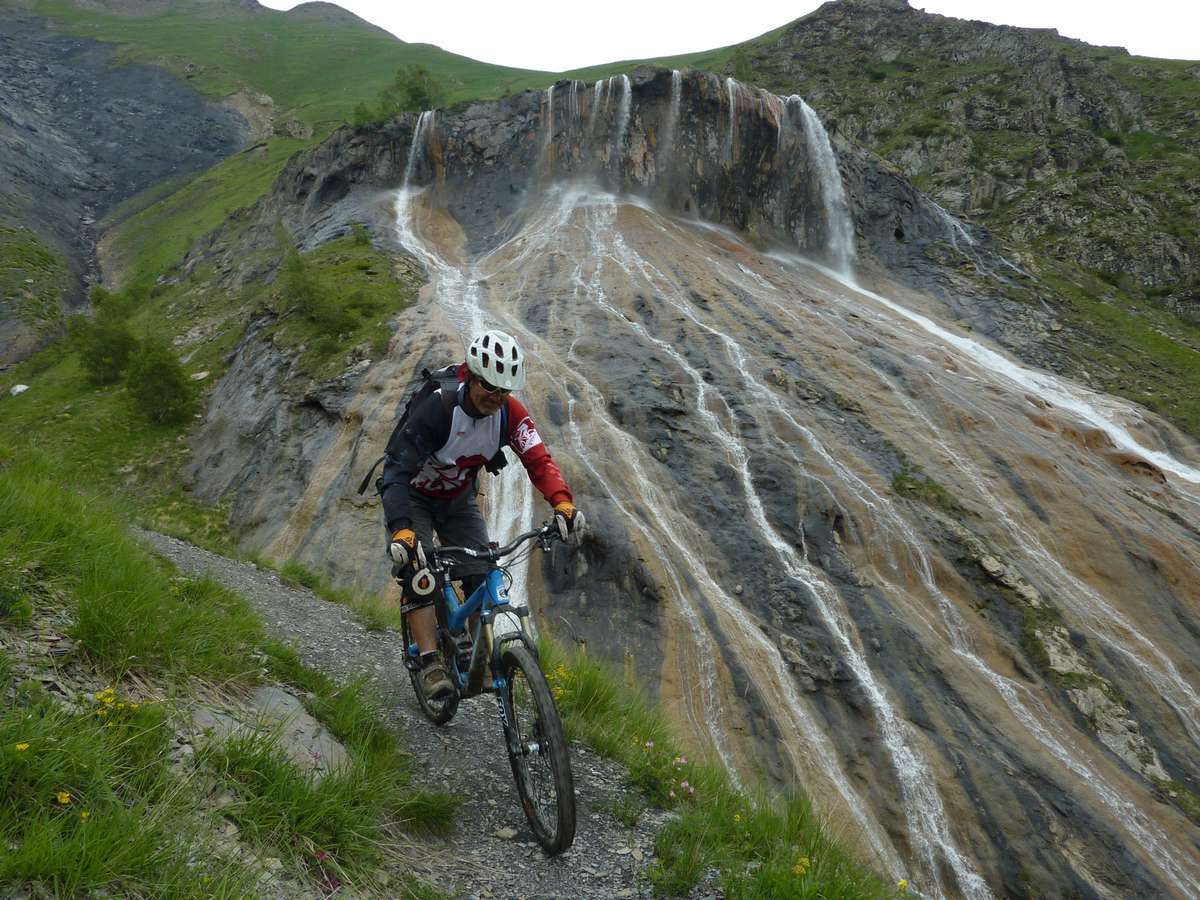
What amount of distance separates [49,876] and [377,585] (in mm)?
11533

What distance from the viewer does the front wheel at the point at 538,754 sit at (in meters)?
4.24

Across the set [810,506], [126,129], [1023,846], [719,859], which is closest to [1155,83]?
[810,506]

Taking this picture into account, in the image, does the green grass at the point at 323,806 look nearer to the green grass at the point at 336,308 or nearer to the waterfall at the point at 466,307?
the waterfall at the point at 466,307

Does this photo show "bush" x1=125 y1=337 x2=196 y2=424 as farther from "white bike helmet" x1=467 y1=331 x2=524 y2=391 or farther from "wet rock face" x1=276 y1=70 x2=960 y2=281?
"white bike helmet" x1=467 y1=331 x2=524 y2=391

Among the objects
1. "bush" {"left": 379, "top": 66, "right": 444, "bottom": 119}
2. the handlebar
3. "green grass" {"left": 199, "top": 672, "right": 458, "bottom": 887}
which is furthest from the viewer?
"bush" {"left": 379, "top": 66, "right": 444, "bottom": 119}

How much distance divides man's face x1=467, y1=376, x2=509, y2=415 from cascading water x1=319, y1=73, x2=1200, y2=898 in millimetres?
7526

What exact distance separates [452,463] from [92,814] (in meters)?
3.18

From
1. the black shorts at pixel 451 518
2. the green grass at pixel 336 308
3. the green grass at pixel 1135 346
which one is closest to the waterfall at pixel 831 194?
the green grass at pixel 1135 346

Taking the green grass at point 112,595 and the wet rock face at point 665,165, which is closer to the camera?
the green grass at point 112,595

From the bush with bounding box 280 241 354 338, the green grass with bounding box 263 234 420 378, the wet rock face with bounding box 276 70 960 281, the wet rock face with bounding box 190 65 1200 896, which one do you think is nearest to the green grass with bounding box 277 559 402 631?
the wet rock face with bounding box 190 65 1200 896

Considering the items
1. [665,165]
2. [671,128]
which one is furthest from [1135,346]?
[671,128]

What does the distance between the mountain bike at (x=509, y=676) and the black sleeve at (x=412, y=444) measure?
22.6 inches

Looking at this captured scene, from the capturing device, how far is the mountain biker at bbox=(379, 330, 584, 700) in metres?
5.19

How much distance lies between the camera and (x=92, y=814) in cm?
295
